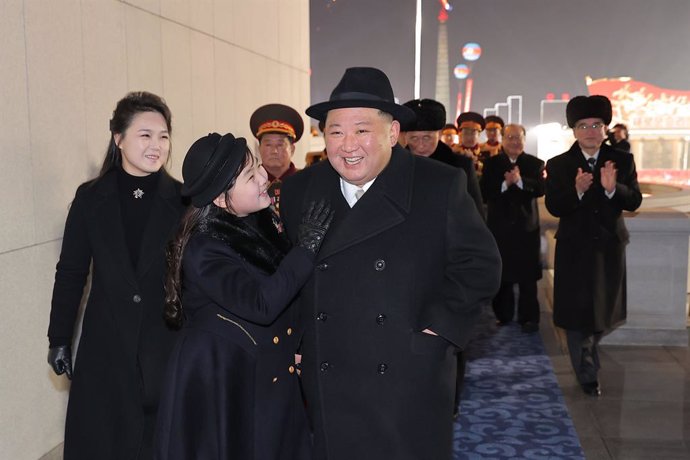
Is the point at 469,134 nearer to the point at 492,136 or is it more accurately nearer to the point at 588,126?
the point at 492,136

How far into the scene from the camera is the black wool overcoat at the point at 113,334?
346cm

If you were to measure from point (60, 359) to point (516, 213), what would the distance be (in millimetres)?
4958

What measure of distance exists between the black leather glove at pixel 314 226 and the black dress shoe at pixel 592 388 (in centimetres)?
356

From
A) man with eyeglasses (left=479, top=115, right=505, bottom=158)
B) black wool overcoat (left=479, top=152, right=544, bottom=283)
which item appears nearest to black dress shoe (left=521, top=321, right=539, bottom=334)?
black wool overcoat (left=479, top=152, right=544, bottom=283)

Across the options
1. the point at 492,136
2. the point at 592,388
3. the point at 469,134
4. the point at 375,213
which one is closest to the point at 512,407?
the point at 592,388

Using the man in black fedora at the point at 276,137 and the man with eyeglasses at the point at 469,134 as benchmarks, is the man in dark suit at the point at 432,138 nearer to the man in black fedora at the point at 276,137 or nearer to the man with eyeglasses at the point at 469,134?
the man in black fedora at the point at 276,137

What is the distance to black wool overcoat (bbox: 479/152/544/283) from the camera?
733 centimetres

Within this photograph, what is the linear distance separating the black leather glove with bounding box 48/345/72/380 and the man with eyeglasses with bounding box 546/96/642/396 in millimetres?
3410

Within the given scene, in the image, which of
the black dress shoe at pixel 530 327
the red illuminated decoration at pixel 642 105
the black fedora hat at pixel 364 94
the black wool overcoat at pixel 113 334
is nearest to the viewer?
the black fedora hat at pixel 364 94

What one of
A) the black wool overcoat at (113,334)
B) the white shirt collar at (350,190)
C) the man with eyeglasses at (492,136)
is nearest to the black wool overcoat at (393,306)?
the white shirt collar at (350,190)

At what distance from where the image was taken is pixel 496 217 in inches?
295

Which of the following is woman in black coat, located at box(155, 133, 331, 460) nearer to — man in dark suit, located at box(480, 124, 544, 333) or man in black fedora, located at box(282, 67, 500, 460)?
man in black fedora, located at box(282, 67, 500, 460)

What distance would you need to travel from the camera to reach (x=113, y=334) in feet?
11.4

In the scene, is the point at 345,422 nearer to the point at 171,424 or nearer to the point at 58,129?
the point at 171,424
